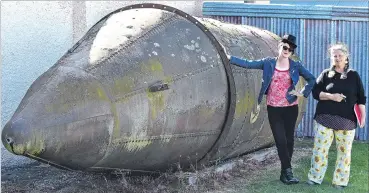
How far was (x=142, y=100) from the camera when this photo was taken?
14.9ft

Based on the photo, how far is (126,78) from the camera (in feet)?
14.8

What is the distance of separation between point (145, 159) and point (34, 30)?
3001mm

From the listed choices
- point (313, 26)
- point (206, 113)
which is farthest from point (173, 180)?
point (313, 26)

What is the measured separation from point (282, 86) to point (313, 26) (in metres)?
3.91

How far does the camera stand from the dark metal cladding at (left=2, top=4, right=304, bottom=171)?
→ 4.07 metres

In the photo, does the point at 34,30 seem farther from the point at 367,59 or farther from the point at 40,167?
the point at 367,59

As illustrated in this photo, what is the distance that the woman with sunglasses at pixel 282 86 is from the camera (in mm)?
5508

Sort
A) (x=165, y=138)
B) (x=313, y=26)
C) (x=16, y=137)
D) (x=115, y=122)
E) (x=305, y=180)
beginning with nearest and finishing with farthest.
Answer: (x=16, y=137) → (x=115, y=122) → (x=165, y=138) → (x=305, y=180) → (x=313, y=26)

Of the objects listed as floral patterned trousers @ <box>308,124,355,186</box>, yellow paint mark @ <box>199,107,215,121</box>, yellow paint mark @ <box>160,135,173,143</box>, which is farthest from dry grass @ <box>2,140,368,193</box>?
yellow paint mark @ <box>199,107,215,121</box>

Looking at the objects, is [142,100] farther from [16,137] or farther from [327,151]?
[327,151]

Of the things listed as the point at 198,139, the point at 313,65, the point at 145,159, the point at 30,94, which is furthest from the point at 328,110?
the point at 313,65

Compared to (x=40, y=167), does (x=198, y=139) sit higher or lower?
higher

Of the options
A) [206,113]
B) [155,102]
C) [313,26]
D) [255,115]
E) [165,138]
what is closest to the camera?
[155,102]

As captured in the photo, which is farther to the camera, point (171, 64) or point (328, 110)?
point (328, 110)
